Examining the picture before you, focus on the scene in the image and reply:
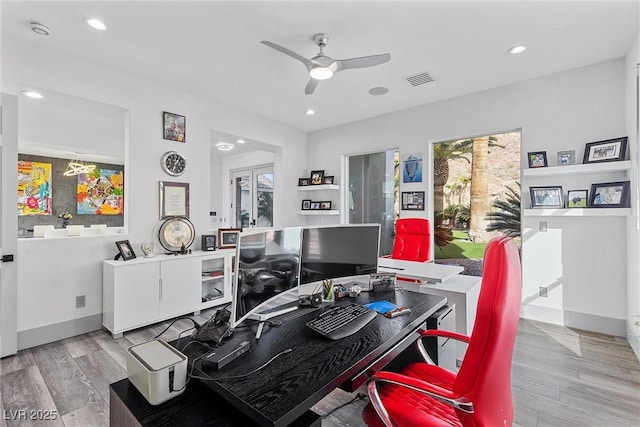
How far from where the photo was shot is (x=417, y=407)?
1177 millimetres

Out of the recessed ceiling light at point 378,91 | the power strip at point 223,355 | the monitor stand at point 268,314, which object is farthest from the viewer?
the recessed ceiling light at point 378,91

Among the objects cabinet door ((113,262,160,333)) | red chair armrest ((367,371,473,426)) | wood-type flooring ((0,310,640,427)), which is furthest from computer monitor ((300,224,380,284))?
cabinet door ((113,262,160,333))

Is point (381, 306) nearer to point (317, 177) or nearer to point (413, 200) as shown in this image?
point (413, 200)

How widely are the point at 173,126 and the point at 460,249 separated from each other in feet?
14.2

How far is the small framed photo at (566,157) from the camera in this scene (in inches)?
128

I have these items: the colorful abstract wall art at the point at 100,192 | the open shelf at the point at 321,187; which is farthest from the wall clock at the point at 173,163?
the colorful abstract wall art at the point at 100,192

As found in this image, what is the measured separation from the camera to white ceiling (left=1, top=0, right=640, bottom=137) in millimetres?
2322

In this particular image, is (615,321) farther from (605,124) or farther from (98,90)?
(98,90)

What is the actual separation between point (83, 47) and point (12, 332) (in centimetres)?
267

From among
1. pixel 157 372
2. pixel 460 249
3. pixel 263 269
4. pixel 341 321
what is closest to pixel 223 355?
pixel 157 372

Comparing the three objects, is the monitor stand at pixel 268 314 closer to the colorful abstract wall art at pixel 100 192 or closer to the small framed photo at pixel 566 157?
the small framed photo at pixel 566 157

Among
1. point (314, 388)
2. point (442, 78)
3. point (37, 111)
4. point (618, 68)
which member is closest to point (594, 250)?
point (618, 68)

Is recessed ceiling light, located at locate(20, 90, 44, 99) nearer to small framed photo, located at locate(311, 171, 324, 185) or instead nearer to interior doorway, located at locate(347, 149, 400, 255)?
small framed photo, located at locate(311, 171, 324, 185)

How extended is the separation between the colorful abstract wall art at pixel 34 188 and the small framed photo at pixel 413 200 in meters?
6.11
